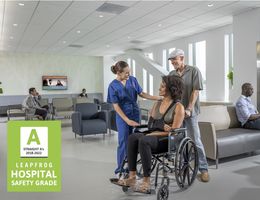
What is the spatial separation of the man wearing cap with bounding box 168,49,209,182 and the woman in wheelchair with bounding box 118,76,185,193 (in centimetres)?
35

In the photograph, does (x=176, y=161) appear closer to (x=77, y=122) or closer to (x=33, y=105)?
(x=77, y=122)

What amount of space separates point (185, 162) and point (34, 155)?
151cm

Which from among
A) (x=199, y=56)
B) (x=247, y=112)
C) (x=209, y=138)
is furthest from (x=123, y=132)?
(x=199, y=56)

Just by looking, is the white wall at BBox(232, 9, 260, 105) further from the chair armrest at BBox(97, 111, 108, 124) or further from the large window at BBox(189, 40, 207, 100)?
the chair armrest at BBox(97, 111, 108, 124)

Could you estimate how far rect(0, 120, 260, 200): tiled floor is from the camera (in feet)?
8.54

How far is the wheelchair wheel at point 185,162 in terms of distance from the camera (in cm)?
250

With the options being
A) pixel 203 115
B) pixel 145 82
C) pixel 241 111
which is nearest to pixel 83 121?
pixel 203 115

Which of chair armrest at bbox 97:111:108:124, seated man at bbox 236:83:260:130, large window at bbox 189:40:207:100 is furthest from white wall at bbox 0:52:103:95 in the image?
seated man at bbox 236:83:260:130

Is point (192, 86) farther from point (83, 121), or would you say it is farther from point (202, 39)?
point (202, 39)

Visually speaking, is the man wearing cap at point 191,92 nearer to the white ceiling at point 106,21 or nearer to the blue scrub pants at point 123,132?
the blue scrub pants at point 123,132

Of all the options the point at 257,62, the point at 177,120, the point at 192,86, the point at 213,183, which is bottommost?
the point at 213,183

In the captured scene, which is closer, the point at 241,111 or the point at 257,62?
the point at 241,111

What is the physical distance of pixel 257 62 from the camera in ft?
19.1

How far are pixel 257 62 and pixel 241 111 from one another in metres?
2.21
